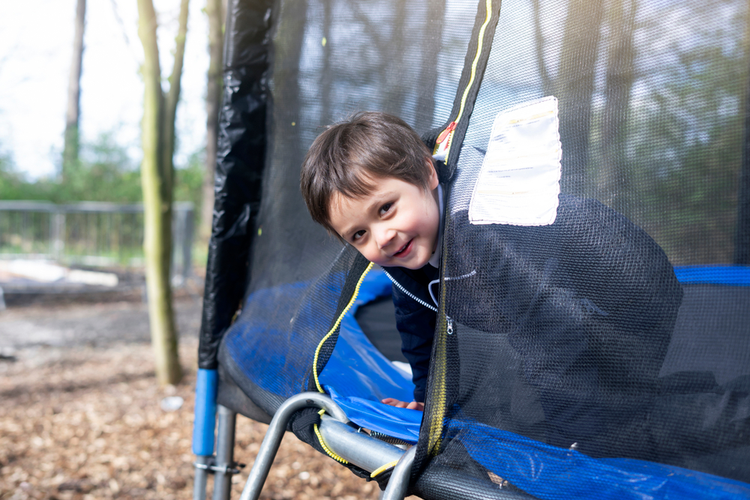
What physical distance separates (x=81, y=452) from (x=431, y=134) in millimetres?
2506

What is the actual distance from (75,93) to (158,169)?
11842 millimetres

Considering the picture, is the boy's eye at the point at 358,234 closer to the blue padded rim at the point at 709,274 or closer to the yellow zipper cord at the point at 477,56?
the yellow zipper cord at the point at 477,56

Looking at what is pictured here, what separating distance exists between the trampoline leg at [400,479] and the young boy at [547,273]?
0.73ft

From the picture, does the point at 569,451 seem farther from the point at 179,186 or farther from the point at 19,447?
the point at 179,186

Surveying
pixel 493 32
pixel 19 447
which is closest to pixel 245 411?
pixel 493 32

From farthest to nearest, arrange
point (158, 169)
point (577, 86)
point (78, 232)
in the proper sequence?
point (78, 232) → point (158, 169) → point (577, 86)

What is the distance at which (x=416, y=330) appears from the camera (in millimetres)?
1481

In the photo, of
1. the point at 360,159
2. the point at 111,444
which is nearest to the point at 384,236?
the point at 360,159

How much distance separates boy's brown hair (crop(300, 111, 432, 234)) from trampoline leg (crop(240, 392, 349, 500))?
373 mm

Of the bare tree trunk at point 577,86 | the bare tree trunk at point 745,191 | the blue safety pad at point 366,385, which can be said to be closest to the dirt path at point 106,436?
the blue safety pad at point 366,385

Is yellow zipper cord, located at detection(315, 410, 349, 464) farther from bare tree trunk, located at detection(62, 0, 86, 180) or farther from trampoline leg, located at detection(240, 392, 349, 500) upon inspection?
bare tree trunk, located at detection(62, 0, 86, 180)

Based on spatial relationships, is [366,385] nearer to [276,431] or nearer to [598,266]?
[276,431]

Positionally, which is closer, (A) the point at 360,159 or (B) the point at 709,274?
(B) the point at 709,274

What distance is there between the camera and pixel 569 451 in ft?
2.52
